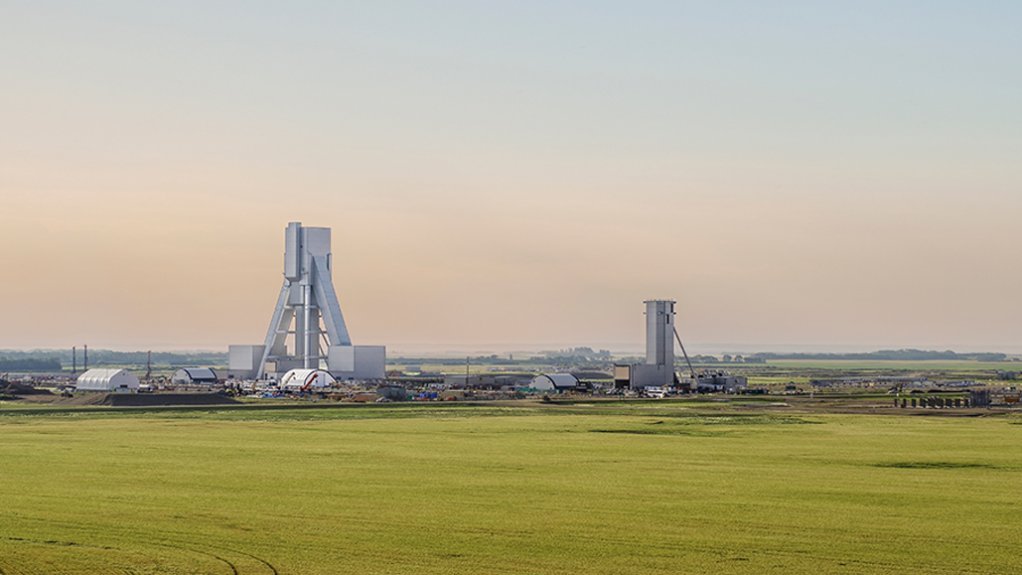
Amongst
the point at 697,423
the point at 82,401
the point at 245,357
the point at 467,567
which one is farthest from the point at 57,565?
the point at 245,357

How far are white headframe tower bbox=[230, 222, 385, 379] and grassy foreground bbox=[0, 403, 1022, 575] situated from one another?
8655cm

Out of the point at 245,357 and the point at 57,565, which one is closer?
the point at 57,565

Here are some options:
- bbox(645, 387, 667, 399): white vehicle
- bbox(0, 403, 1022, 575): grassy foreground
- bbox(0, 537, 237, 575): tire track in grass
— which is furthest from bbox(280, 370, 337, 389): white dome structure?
bbox(0, 537, 237, 575): tire track in grass

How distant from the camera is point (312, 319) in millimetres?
163875

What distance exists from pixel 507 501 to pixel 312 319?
125451 mm

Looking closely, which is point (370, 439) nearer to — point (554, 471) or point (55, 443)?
point (55, 443)

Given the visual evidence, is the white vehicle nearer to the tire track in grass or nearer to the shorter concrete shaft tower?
the shorter concrete shaft tower

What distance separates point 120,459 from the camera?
54.0m

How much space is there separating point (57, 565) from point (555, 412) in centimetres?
6816

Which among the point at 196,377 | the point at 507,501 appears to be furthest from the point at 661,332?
the point at 507,501

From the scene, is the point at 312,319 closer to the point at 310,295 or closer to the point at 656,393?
the point at 310,295

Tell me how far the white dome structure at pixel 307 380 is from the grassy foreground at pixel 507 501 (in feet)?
221

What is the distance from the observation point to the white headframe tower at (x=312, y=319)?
16012cm

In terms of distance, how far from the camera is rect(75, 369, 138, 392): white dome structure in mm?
146625
